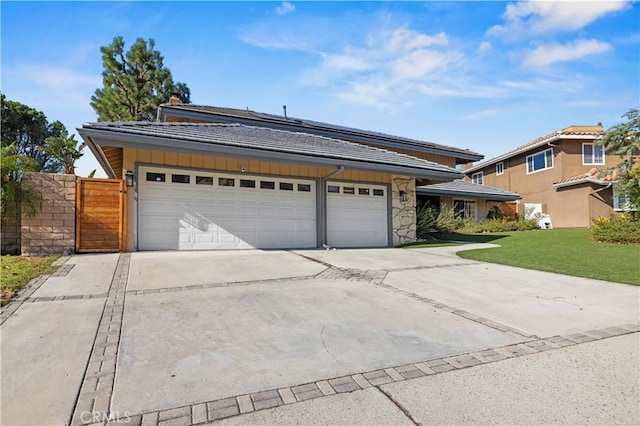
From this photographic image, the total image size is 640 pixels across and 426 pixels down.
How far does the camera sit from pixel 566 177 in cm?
1955

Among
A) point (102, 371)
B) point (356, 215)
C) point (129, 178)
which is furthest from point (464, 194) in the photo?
point (102, 371)

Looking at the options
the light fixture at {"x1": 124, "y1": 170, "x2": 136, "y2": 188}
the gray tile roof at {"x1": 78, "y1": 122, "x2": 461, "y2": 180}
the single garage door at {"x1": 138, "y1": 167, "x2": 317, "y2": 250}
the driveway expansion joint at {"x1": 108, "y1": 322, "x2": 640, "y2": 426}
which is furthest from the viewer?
the single garage door at {"x1": 138, "y1": 167, "x2": 317, "y2": 250}

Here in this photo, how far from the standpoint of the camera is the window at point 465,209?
739 inches

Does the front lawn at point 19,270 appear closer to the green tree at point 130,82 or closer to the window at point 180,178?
the window at point 180,178

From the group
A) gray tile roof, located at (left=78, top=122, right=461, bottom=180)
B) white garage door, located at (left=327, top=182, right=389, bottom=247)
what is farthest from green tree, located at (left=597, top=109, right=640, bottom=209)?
white garage door, located at (left=327, top=182, right=389, bottom=247)

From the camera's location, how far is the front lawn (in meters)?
4.49

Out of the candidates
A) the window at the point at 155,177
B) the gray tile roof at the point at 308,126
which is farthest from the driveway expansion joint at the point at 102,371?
the gray tile roof at the point at 308,126

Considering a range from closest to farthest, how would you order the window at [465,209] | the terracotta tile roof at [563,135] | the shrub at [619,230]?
the shrub at [619,230] → the window at [465,209] → the terracotta tile roof at [563,135]

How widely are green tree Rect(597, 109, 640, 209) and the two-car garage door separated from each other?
336 inches

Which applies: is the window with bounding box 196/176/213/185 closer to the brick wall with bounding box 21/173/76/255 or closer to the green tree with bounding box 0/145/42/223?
the brick wall with bounding box 21/173/76/255

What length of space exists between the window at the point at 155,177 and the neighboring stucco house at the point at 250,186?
0.02 metres

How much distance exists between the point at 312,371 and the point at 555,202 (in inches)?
895

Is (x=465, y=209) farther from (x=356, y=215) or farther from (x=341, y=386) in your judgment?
(x=341, y=386)

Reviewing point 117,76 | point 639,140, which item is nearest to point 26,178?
point 117,76
